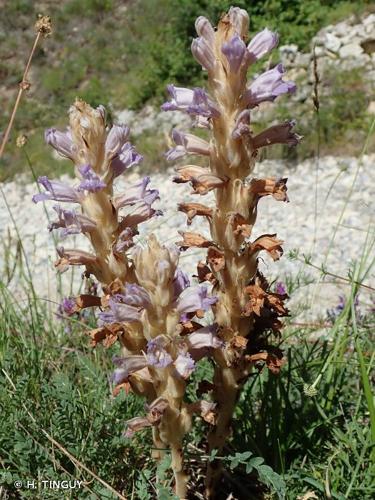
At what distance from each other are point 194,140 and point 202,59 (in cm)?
24

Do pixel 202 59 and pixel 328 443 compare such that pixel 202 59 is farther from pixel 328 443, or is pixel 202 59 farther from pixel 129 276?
pixel 328 443

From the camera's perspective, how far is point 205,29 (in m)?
1.73

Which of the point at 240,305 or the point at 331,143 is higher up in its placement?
the point at 331,143

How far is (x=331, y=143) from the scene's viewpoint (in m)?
10.8

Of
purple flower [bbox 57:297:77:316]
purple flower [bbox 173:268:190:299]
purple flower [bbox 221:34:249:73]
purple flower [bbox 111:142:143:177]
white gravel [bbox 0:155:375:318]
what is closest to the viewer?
purple flower [bbox 221:34:249:73]

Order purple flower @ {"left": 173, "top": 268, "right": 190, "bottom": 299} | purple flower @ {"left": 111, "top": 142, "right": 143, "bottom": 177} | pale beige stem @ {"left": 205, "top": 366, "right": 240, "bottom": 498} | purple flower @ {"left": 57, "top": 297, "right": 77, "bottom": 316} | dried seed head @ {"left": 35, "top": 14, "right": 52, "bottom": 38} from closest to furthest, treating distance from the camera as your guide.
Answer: purple flower @ {"left": 173, "top": 268, "right": 190, "bottom": 299} < purple flower @ {"left": 111, "top": 142, "right": 143, "bottom": 177} < pale beige stem @ {"left": 205, "top": 366, "right": 240, "bottom": 498} < purple flower @ {"left": 57, "top": 297, "right": 77, "bottom": 316} < dried seed head @ {"left": 35, "top": 14, "right": 52, "bottom": 38}

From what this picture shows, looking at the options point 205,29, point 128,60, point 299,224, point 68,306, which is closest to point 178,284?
point 205,29

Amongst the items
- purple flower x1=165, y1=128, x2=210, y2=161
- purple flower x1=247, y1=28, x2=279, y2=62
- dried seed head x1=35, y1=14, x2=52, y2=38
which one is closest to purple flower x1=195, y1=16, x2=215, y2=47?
purple flower x1=247, y1=28, x2=279, y2=62

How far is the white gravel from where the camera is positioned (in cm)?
723

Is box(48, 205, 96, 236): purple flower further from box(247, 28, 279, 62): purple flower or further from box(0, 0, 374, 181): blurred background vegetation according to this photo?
box(0, 0, 374, 181): blurred background vegetation

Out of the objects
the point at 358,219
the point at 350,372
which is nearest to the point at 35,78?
the point at 358,219

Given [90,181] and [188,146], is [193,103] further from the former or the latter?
[90,181]

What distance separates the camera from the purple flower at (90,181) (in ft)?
5.71

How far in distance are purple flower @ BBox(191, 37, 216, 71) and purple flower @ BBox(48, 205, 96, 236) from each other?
59 cm
